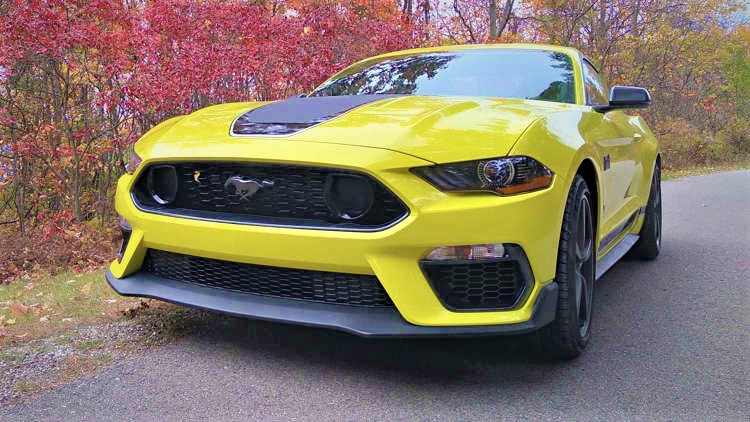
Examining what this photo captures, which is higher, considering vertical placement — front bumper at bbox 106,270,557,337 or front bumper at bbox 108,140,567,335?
front bumper at bbox 108,140,567,335

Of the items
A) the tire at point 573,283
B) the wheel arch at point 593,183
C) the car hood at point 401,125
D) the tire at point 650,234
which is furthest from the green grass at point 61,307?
the tire at point 650,234

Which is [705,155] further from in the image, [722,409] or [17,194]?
[722,409]

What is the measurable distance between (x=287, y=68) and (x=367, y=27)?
6.45ft

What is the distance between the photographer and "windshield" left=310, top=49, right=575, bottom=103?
12.1ft

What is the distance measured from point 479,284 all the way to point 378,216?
0.44 meters

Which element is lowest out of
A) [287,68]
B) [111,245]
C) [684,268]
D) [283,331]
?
[111,245]

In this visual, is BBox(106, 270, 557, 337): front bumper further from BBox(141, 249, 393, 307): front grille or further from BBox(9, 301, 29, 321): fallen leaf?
BBox(9, 301, 29, 321): fallen leaf

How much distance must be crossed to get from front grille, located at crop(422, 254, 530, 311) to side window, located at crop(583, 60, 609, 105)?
5.37ft

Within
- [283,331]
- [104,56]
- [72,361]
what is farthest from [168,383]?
[104,56]

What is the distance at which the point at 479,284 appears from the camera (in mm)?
2498

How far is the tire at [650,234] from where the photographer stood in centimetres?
515

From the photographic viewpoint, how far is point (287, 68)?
937 cm

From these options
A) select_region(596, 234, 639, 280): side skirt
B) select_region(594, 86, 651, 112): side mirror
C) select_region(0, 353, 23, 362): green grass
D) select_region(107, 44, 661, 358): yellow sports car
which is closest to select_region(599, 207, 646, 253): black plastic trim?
select_region(596, 234, 639, 280): side skirt

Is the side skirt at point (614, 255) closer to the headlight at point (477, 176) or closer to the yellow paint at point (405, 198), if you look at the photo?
the yellow paint at point (405, 198)
